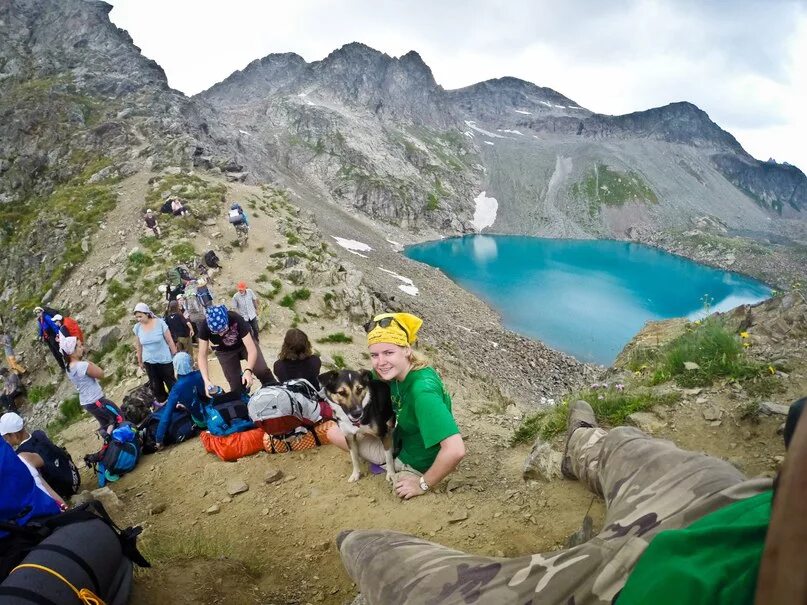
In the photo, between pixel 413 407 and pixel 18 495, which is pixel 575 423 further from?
pixel 18 495

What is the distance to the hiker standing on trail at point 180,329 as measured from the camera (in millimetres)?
10711

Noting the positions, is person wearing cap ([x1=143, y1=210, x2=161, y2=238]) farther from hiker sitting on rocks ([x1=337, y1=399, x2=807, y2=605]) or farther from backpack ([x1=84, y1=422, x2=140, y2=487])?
hiker sitting on rocks ([x1=337, y1=399, x2=807, y2=605])

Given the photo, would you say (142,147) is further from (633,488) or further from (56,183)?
(633,488)

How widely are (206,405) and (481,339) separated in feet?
77.5

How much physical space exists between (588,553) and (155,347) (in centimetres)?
898

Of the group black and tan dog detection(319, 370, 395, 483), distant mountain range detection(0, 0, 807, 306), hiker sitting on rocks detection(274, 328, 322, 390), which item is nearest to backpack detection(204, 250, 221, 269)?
distant mountain range detection(0, 0, 807, 306)

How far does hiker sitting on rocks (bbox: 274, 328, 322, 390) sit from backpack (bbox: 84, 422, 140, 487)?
9.10 ft

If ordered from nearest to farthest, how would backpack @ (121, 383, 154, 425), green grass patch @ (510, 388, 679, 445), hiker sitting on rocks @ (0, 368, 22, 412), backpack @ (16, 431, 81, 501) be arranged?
1. green grass patch @ (510, 388, 679, 445)
2. backpack @ (16, 431, 81, 501)
3. backpack @ (121, 383, 154, 425)
4. hiker sitting on rocks @ (0, 368, 22, 412)

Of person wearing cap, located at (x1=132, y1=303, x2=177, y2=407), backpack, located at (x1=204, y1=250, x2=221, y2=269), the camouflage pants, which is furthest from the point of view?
backpack, located at (x1=204, y1=250, x2=221, y2=269)

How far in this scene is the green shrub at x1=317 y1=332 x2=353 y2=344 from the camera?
15690 millimetres

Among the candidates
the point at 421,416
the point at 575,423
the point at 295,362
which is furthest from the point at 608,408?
the point at 295,362

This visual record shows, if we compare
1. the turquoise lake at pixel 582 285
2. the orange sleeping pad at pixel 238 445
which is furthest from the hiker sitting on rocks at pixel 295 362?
the turquoise lake at pixel 582 285

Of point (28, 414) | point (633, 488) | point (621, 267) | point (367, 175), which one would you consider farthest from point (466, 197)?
point (633, 488)

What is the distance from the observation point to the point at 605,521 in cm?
249
